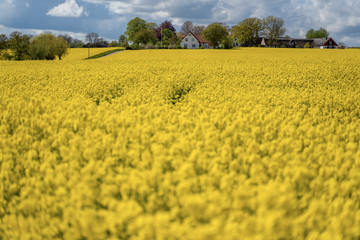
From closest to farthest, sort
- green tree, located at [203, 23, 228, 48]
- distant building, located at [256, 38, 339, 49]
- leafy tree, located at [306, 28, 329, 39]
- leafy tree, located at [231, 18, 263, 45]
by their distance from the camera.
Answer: green tree, located at [203, 23, 228, 48] < leafy tree, located at [231, 18, 263, 45] < distant building, located at [256, 38, 339, 49] < leafy tree, located at [306, 28, 329, 39]

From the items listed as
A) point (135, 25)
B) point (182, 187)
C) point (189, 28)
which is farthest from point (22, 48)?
point (189, 28)

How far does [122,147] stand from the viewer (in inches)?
138

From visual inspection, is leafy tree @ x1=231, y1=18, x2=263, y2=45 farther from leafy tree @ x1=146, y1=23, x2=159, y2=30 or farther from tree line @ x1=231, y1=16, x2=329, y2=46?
leafy tree @ x1=146, y1=23, x2=159, y2=30

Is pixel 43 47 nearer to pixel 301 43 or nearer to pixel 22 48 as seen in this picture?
pixel 22 48

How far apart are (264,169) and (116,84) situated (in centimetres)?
908

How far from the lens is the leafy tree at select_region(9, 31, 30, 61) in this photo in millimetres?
34438

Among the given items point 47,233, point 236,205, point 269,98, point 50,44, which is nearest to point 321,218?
point 236,205

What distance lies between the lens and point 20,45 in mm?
34562

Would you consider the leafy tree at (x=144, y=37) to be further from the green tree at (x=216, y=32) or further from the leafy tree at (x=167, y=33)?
the leafy tree at (x=167, y=33)

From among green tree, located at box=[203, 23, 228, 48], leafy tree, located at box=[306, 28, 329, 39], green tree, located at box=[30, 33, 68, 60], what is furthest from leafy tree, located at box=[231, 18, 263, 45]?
green tree, located at box=[30, 33, 68, 60]

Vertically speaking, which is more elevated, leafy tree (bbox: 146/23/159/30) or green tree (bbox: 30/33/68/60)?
leafy tree (bbox: 146/23/159/30)

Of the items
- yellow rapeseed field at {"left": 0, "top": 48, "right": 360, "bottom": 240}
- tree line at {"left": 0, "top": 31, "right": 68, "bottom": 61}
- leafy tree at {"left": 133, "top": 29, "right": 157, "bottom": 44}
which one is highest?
leafy tree at {"left": 133, "top": 29, "right": 157, "bottom": 44}

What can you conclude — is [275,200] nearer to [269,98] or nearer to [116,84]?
[269,98]

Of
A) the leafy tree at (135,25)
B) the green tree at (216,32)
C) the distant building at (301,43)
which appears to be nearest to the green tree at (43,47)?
the green tree at (216,32)
